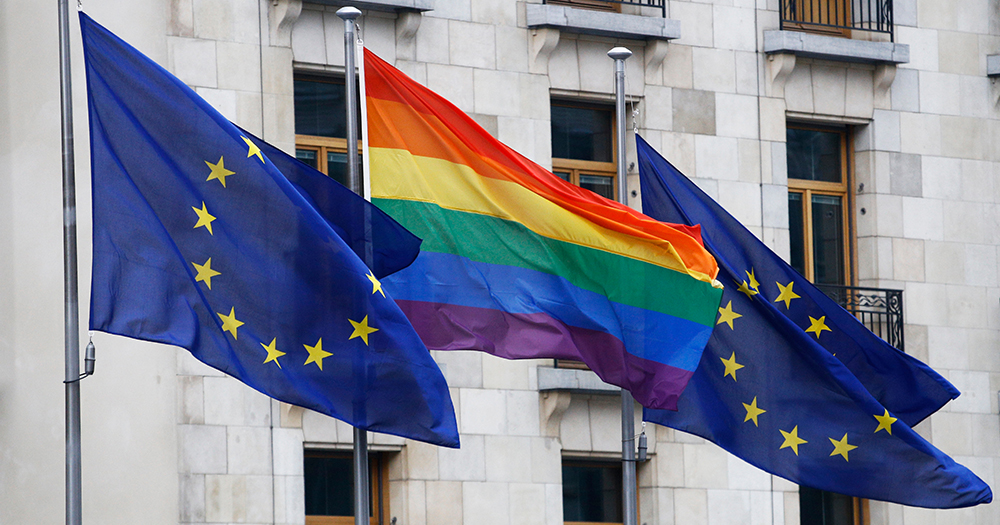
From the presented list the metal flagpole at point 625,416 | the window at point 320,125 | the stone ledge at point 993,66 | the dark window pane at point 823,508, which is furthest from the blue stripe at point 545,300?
the stone ledge at point 993,66

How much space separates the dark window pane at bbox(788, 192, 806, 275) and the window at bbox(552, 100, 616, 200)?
101 inches

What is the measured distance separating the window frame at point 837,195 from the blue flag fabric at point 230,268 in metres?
9.92

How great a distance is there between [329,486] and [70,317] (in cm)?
652

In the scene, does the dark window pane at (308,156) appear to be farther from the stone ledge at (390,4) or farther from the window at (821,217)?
the window at (821,217)

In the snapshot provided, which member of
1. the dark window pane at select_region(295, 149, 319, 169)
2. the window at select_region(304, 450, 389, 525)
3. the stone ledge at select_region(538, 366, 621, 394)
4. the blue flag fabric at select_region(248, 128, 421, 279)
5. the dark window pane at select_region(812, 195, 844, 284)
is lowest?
the window at select_region(304, 450, 389, 525)

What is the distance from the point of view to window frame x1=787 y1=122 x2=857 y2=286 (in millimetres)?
23578

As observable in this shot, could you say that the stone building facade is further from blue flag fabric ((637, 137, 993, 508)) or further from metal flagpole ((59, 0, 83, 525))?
metal flagpole ((59, 0, 83, 525))

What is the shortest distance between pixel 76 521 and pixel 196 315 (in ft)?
5.82

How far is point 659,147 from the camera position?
22.4 m

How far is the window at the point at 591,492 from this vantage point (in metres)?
21.8

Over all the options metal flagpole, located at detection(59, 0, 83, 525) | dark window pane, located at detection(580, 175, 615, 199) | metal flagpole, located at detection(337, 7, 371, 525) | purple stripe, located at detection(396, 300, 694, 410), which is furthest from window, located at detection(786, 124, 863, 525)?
metal flagpole, located at detection(59, 0, 83, 525)

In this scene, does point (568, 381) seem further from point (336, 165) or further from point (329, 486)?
point (336, 165)

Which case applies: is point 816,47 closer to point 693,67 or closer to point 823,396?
point 693,67

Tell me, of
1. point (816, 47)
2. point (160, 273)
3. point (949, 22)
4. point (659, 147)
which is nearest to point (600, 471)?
point (659, 147)
